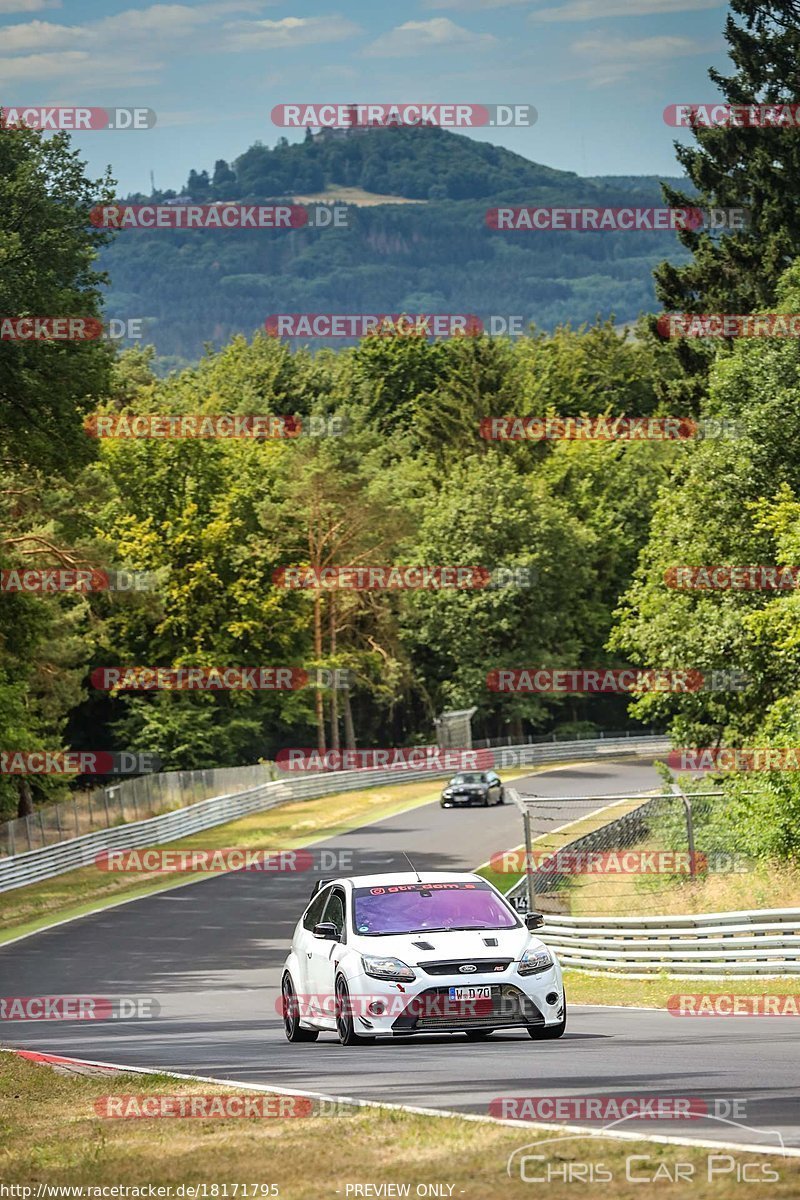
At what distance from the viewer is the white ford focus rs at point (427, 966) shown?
13.9 meters

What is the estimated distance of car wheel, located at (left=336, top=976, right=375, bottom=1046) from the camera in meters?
14.3

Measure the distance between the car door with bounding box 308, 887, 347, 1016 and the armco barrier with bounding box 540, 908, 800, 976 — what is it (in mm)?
6590

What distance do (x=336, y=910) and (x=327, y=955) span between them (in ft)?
2.33

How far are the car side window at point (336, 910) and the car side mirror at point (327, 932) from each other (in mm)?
75

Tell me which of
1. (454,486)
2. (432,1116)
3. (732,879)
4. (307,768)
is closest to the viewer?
(432,1116)

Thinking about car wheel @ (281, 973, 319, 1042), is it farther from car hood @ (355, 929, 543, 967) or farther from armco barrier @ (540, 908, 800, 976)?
armco barrier @ (540, 908, 800, 976)

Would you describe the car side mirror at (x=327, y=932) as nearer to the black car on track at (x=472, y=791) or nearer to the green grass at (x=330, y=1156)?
the green grass at (x=330, y=1156)

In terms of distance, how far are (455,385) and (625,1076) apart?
94.1 m

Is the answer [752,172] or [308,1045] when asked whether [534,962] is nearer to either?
[308,1045]

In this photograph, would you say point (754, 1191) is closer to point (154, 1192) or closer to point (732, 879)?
point (154, 1192)

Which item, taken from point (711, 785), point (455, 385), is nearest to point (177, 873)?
point (711, 785)

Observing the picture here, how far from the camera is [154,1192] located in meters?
7.95

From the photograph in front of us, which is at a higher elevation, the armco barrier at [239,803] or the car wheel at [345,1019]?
the car wheel at [345,1019]

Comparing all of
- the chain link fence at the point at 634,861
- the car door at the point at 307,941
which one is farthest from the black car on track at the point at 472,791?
the car door at the point at 307,941
